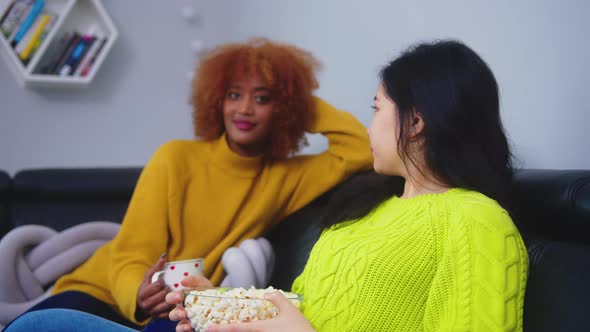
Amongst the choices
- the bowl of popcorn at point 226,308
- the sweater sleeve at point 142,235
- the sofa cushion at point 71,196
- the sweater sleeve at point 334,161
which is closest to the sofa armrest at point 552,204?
the bowl of popcorn at point 226,308

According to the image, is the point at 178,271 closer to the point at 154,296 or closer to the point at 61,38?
the point at 154,296

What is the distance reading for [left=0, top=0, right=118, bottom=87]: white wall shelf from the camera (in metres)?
2.64

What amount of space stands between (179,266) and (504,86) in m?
0.90

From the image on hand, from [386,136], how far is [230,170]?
795 mm

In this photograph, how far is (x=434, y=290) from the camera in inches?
35.3

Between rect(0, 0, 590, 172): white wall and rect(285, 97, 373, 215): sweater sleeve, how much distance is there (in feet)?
0.84

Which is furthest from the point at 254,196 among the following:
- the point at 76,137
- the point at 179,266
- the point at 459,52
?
the point at 76,137

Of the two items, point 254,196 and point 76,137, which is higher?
point 254,196

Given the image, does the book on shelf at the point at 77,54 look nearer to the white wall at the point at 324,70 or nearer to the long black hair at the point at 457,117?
the white wall at the point at 324,70

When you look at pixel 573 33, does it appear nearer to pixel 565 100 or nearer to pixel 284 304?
pixel 565 100

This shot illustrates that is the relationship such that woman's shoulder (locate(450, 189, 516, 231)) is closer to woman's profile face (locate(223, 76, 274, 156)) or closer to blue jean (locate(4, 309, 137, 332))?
blue jean (locate(4, 309, 137, 332))

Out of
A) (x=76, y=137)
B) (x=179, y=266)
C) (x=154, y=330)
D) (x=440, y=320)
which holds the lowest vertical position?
(x=76, y=137)

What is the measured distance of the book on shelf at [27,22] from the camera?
263cm

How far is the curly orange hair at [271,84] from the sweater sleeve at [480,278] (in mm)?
992
